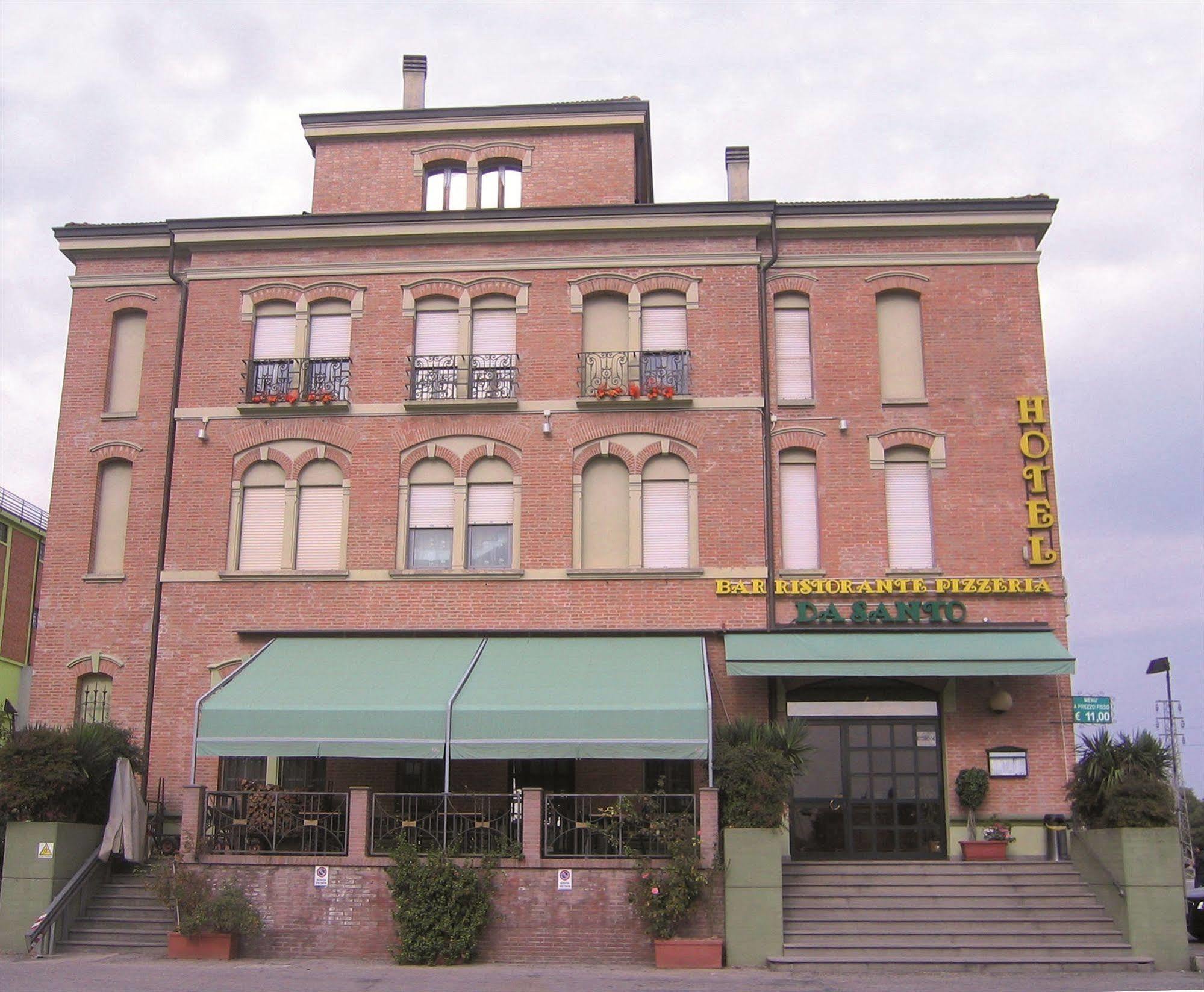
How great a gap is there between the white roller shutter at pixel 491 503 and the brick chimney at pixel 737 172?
7975 millimetres

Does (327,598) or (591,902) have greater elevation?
(327,598)

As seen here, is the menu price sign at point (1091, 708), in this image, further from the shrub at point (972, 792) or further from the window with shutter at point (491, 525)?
the window with shutter at point (491, 525)

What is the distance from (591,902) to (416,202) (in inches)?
562

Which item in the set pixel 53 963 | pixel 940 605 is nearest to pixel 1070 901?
pixel 940 605

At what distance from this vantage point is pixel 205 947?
18.5 m

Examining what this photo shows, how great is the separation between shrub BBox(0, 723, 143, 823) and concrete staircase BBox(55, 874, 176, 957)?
1288 millimetres

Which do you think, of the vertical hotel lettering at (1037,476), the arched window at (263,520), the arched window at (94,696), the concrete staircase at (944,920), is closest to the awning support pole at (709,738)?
the concrete staircase at (944,920)

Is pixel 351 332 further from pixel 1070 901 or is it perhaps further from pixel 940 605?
pixel 1070 901

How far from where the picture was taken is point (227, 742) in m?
19.9

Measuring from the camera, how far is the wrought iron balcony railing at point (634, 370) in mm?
23656

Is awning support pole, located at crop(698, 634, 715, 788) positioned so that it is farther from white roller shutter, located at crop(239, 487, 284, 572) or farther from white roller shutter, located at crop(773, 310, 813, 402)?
white roller shutter, located at crop(239, 487, 284, 572)

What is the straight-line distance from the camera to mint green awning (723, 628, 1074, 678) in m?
21.0

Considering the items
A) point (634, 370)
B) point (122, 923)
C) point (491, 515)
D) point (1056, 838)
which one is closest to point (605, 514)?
point (491, 515)

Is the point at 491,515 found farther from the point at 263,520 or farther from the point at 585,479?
the point at 263,520
